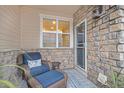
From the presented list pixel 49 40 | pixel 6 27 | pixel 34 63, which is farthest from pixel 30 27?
pixel 6 27

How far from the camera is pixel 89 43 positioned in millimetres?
4234

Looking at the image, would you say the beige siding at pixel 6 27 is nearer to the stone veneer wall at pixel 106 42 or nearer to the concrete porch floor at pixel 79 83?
the concrete porch floor at pixel 79 83

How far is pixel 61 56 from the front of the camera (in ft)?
20.2

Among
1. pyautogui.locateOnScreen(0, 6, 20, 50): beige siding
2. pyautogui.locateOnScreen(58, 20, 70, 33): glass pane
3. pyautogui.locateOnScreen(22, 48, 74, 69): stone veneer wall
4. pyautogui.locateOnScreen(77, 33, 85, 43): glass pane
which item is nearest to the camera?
pyautogui.locateOnScreen(0, 6, 20, 50): beige siding

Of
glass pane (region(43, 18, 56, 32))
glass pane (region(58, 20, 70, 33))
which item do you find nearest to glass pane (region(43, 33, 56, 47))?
glass pane (region(43, 18, 56, 32))

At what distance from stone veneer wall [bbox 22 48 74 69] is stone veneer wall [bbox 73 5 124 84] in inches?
82.8

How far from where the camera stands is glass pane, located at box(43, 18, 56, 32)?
5.93m

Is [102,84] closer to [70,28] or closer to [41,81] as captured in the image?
[41,81]

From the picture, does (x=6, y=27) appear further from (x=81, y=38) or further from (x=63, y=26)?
(x=63, y=26)

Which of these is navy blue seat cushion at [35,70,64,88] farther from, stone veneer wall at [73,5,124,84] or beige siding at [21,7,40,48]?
beige siding at [21,7,40,48]

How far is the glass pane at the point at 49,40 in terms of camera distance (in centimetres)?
592

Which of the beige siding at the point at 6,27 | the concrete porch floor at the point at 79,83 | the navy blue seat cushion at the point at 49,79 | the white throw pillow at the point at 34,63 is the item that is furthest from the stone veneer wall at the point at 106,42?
the beige siding at the point at 6,27
